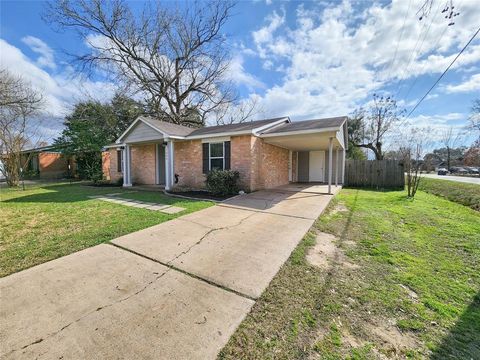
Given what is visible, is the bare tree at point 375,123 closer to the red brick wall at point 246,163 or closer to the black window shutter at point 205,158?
the red brick wall at point 246,163

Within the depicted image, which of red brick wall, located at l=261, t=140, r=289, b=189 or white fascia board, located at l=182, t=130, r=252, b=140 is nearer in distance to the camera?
white fascia board, located at l=182, t=130, r=252, b=140

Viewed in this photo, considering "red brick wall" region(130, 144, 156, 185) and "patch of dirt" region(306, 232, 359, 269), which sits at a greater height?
"red brick wall" region(130, 144, 156, 185)

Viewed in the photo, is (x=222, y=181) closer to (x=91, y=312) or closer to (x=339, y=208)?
(x=339, y=208)

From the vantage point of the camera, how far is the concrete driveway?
175 cm

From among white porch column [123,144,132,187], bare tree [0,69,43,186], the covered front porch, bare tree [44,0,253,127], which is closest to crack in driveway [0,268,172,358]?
the covered front porch

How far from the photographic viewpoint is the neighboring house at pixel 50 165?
2075cm

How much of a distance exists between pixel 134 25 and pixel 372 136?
2859cm

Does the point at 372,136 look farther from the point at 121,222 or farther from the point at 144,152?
the point at 121,222

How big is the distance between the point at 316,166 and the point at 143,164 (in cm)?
1154

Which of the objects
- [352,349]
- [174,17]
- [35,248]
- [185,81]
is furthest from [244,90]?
[352,349]

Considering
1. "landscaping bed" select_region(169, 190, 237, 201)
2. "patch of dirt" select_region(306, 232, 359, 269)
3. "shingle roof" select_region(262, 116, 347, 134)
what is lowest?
"patch of dirt" select_region(306, 232, 359, 269)

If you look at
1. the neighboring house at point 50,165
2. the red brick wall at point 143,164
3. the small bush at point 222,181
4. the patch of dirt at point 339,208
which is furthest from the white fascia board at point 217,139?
the neighboring house at point 50,165

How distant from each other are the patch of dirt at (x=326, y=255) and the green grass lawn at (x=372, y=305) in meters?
0.03

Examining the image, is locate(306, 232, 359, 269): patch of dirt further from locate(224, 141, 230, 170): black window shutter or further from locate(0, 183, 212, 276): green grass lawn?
locate(224, 141, 230, 170): black window shutter
